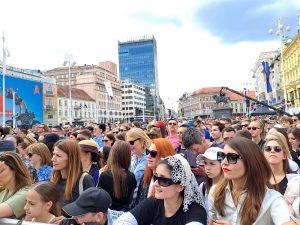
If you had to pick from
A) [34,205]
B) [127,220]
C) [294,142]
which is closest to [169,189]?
[127,220]

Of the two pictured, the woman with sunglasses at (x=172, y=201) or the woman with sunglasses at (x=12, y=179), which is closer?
the woman with sunglasses at (x=172, y=201)

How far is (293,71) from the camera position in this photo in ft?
182

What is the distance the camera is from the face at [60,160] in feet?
14.4

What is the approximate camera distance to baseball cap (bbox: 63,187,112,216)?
2.94 metres

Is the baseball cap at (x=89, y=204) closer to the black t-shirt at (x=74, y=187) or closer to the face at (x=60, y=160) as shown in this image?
the black t-shirt at (x=74, y=187)

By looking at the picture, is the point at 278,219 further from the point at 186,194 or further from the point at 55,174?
the point at 55,174

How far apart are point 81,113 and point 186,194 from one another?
92.9m

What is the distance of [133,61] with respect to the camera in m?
166

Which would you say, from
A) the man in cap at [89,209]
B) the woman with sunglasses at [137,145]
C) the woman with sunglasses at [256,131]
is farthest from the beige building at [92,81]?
the man in cap at [89,209]

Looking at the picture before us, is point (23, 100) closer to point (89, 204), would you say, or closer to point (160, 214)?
point (89, 204)

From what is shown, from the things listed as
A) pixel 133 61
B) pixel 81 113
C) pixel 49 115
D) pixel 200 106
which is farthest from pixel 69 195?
pixel 133 61

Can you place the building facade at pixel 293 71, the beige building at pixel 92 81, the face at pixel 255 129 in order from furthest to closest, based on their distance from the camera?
the beige building at pixel 92 81
the building facade at pixel 293 71
the face at pixel 255 129

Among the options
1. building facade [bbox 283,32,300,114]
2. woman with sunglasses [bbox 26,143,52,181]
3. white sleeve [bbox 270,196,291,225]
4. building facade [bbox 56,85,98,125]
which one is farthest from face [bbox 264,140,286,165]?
building facade [bbox 56,85,98,125]

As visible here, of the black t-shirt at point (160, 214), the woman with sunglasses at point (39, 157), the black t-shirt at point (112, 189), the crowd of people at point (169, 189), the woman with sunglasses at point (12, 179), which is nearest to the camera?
the crowd of people at point (169, 189)
